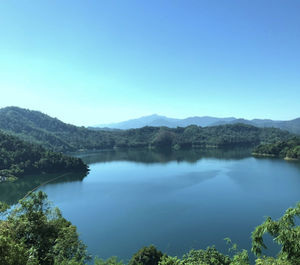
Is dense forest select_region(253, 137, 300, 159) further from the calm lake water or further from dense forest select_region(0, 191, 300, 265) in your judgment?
dense forest select_region(0, 191, 300, 265)

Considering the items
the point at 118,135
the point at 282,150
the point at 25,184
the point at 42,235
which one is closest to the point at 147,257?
the point at 42,235

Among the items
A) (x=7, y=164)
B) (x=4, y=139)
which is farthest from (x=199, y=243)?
(x=4, y=139)

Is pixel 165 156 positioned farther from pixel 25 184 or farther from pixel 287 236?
pixel 287 236

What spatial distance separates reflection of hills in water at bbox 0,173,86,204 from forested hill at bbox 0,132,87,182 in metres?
2.36

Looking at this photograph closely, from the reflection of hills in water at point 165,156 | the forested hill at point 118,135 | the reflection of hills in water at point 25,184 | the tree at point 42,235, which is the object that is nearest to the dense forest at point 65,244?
the tree at point 42,235

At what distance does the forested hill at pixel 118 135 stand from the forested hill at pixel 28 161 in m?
34.6

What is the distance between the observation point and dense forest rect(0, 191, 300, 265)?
3367 mm

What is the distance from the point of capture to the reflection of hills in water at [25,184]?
29034 mm

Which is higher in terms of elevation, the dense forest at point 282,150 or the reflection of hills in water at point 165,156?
the dense forest at point 282,150

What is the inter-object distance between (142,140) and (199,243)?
93.3 m

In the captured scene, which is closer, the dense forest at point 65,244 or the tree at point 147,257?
the dense forest at point 65,244

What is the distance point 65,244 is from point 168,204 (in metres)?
17.8

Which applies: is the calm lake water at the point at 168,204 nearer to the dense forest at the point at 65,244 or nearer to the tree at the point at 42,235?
the dense forest at the point at 65,244

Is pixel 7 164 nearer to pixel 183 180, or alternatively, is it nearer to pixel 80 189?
pixel 80 189
